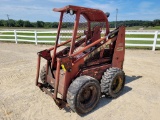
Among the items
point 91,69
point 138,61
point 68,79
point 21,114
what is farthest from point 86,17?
point 138,61

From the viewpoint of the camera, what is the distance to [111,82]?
3885mm

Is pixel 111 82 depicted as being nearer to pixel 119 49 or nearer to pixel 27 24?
pixel 119 49

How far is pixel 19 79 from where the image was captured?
17.9 feet

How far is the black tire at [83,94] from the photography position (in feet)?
10.8

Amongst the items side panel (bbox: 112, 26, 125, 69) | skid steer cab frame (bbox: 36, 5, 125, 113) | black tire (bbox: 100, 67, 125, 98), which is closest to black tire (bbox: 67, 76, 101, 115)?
skid steer cab frame (bbox: 36, 5, 125, 113)

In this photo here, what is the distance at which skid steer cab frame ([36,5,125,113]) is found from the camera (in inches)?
137

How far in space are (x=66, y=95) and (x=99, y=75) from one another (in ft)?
3.38

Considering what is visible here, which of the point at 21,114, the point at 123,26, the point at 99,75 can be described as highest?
the point at 123,26

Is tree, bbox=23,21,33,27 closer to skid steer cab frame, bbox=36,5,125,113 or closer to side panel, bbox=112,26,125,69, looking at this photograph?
skid steer cab frame, bbox=36,5,125,113

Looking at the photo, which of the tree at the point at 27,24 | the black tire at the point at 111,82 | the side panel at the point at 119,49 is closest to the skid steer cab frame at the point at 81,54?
the side panel at the point at 119,49

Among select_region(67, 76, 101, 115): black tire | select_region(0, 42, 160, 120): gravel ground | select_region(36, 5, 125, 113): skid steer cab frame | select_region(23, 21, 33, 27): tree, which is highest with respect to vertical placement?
select_region(23, 21, 33, 27): tree

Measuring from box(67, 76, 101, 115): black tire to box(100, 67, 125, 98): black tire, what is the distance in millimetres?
307

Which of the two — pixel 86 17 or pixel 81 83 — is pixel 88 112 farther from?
pixel 86 17

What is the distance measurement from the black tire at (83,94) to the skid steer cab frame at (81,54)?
0.03 meters
